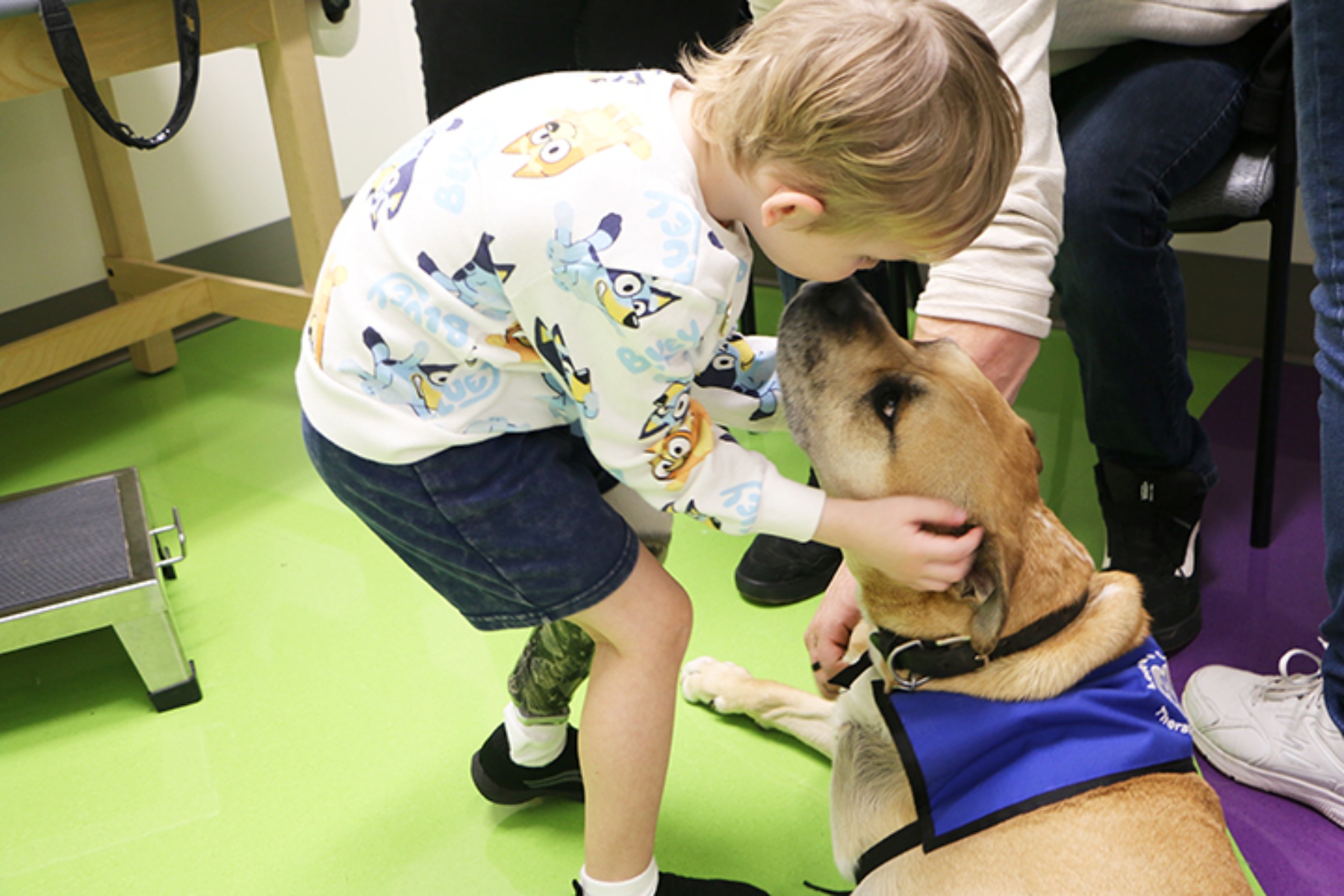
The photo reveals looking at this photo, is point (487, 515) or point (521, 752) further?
point (521, 752)

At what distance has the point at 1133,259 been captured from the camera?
1640 millimetres

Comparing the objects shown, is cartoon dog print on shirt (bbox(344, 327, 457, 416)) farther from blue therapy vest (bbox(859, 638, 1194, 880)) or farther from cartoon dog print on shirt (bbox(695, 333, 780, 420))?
blue therapy vest (bbox(859, 638, 1194, 880))

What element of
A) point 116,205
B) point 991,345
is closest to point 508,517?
point 991,345

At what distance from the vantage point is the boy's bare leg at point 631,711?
1123mm

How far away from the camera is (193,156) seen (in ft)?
10.1

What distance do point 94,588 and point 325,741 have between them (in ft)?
1.39

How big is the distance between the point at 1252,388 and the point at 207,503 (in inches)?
90.9

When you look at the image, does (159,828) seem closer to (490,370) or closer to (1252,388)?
(490,370)

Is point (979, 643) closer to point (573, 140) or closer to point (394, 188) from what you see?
point (573, 140)

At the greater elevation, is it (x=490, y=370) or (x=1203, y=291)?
(x=490, y=370)

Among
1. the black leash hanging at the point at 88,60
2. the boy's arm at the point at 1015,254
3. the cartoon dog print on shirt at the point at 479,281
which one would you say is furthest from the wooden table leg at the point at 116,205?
the boy's arm at the point at 1015,254

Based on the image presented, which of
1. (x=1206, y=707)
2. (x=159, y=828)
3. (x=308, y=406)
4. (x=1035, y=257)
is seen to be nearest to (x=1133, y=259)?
(x=1035, y=257)

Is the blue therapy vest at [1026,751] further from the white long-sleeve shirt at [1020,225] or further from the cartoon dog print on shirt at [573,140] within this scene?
the cartoon dog print on shirt at [573,140]

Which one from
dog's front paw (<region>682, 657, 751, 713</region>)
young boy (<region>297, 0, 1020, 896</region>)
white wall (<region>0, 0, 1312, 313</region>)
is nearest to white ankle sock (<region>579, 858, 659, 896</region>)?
young boy (<region>297, 0, 1020, 896</region>)
